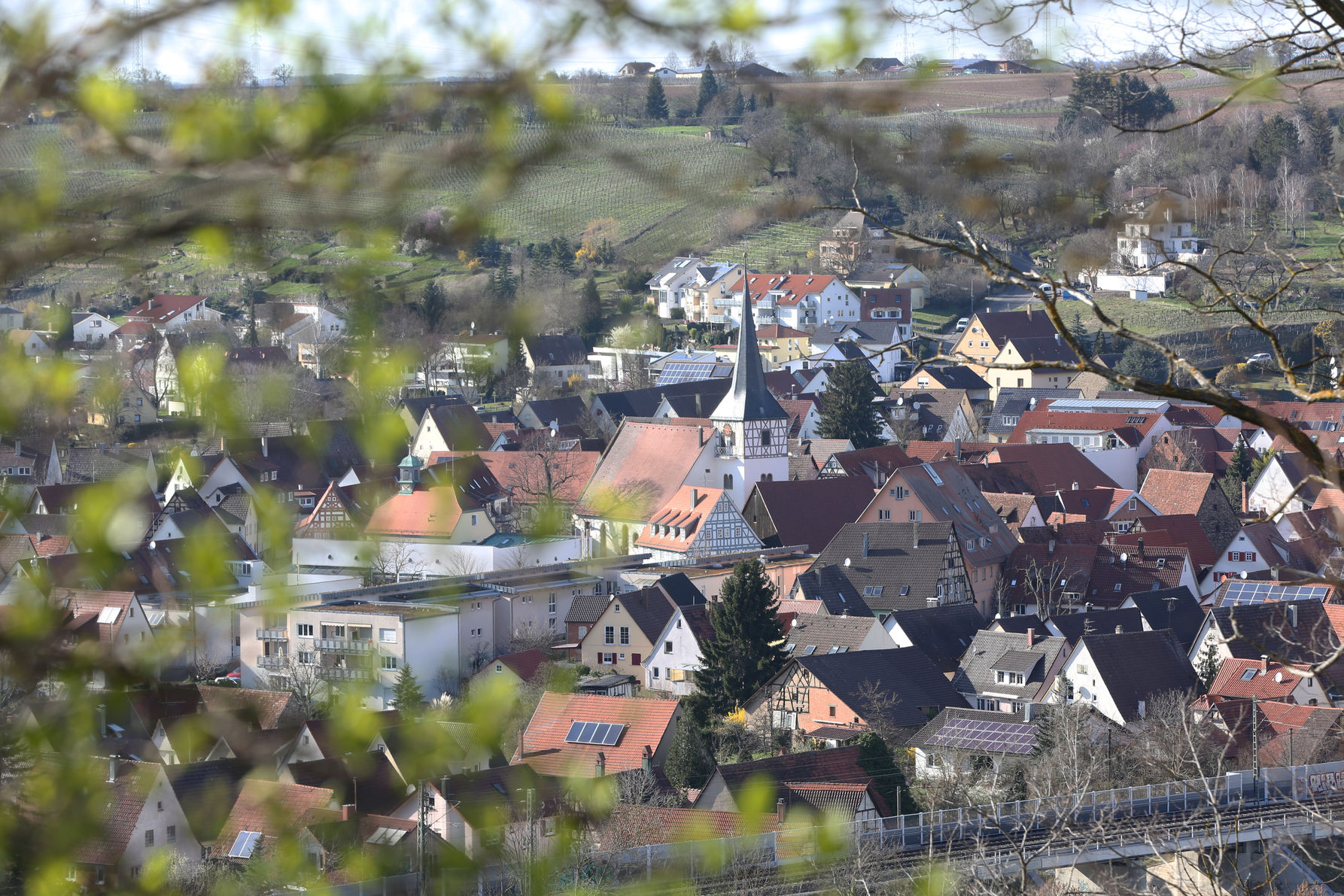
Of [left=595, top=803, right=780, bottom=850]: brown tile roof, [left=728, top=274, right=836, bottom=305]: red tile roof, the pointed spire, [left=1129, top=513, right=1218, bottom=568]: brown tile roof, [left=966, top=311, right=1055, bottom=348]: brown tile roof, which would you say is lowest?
[left=728, top=274, right=836, bottom=305]: red tile roof

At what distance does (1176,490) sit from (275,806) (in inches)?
1331

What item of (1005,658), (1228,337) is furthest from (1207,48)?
(1005,658)

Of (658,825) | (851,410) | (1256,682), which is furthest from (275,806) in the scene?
(851,410)

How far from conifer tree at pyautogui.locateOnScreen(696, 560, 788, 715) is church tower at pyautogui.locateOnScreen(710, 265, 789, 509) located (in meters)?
13.6

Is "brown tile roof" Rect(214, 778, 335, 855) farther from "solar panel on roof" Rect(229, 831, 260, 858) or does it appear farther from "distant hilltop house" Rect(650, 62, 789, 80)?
"distant hilltop house" Rect(650, 62, 789, 80)

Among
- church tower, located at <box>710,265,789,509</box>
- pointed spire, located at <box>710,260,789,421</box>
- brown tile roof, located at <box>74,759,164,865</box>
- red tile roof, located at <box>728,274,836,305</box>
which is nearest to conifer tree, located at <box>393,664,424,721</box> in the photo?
brown tile roof, located at <box>74,759,164,865</box>

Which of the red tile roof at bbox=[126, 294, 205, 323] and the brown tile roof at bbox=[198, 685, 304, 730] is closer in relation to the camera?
the brown tile roof at bbox=[198, 685, 304, 730]

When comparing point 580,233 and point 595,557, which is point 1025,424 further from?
point 595,557

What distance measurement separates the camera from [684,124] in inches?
196

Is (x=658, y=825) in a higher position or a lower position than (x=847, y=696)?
higher

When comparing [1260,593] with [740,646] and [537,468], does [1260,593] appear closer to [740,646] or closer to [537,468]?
[740,646]

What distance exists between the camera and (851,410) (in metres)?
41.5

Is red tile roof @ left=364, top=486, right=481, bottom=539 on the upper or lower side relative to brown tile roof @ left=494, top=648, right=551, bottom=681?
upper

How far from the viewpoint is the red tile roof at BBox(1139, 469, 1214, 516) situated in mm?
34000
